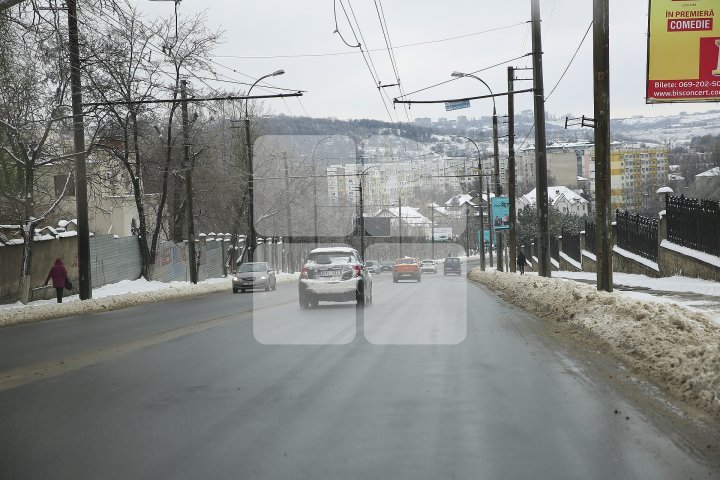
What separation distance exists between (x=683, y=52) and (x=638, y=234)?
34.8ft

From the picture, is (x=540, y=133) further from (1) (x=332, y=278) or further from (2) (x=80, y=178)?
(2) (x=80, y=178)

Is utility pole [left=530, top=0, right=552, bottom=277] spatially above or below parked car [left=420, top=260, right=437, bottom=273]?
above

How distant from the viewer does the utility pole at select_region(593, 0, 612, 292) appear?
17.5 meters

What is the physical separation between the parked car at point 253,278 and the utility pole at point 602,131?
879 inches

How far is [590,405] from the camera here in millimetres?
7328

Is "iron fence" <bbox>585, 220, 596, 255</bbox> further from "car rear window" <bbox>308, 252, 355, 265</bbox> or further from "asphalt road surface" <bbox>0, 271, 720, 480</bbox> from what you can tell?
"asphalt road surface" <bbox>0, 271, 720, 480</bbox>

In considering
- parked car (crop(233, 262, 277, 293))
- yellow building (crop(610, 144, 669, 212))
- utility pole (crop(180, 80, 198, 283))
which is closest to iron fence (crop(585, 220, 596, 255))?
parked car (crop(233, 262, 277, 293))

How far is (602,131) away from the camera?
57.5ft

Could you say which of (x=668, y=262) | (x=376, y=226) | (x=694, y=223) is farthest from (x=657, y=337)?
(x=376, y=226)

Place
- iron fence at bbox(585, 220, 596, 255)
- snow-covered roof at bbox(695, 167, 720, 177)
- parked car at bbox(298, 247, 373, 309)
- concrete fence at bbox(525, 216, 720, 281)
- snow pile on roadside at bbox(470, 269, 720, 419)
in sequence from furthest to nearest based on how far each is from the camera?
snow-covered roof at bbox(695, 167, 720, 177) → iron fence at bbox(585, 220, 596, 255) → concrete fence at bbox(525, 216, 720, 281) → parked car at bbox(298, 247, 373, 309) → snow pile on roadside at bbox(470, 269, 720, 419)

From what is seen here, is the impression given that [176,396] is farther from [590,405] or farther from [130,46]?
[130,46]

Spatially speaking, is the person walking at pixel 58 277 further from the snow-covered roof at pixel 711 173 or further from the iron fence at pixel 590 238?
the snow-covered roof at pixel 711 173

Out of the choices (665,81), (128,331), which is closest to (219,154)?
(665,81)

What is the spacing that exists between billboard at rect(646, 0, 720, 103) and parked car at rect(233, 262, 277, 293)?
20289 mm
